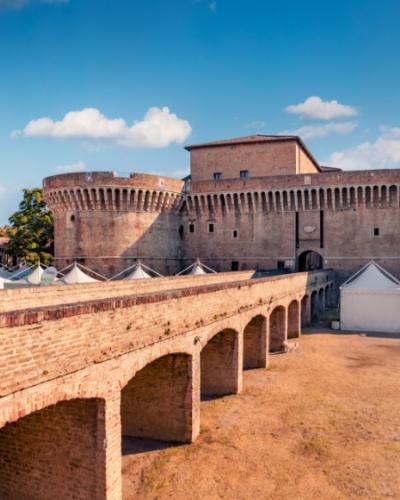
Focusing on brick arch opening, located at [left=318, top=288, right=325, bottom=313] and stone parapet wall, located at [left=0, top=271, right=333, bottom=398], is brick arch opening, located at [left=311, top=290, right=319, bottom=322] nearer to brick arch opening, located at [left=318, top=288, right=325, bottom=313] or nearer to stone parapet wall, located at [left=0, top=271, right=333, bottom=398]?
brick arch opening, located at [left=318, top=288, right=325, bottom=313]

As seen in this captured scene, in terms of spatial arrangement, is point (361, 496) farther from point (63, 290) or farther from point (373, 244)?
point (373, 244)

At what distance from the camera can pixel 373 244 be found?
38000 mm

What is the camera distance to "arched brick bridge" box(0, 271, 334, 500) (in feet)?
25.0

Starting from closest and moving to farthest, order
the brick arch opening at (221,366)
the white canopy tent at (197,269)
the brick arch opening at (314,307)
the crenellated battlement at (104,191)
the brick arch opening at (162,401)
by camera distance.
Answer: the brick arch opening at (162,401) < the brick arch opening at (221,366) < the brick arch opening at (314,307) < the white canopy tent at (197,269) < the crenellated battlement at (104,191)

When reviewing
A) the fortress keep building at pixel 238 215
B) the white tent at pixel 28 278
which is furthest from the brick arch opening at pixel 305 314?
the white tent at pixel 28 278

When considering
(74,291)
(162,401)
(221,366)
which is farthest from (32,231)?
(162,401)

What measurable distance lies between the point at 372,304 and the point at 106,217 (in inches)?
879

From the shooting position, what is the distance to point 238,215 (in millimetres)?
41688

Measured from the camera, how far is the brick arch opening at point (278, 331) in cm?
2453

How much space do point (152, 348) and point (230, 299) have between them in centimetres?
570

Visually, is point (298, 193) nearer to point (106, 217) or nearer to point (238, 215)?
point (238, 215)

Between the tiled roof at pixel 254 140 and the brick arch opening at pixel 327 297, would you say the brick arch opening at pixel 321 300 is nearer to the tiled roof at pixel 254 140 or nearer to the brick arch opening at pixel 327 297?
the brick arch opening at pixel 327 297

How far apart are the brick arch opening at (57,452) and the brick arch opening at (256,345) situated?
40.3 feet

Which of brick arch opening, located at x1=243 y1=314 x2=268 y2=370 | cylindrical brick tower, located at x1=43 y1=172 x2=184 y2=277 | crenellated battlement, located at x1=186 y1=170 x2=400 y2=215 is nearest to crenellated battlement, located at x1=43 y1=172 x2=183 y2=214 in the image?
cylindrical brick tower, located at x1=43 y1=172 x2=184 y2=277
